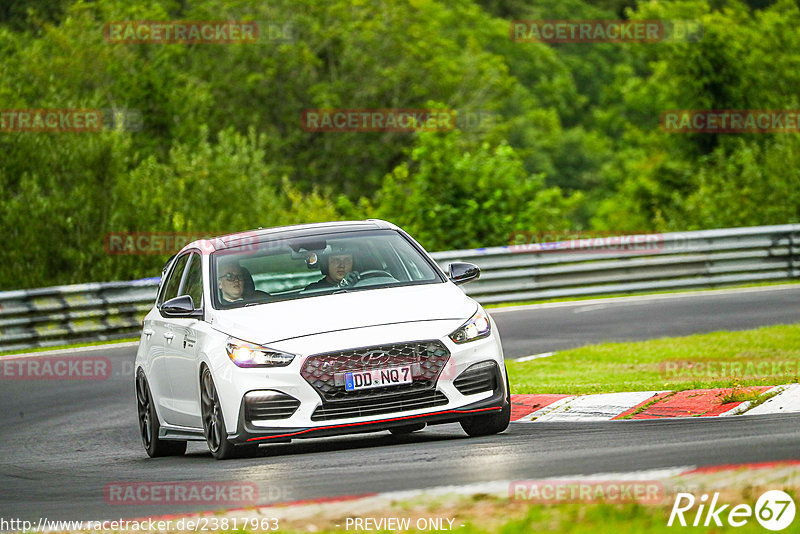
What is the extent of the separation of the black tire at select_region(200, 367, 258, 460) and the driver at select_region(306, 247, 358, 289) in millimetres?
1014

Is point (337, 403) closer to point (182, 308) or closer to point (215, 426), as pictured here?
point (215, 426)

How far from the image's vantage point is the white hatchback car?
9.20 m

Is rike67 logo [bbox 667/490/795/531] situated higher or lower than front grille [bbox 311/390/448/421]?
higher

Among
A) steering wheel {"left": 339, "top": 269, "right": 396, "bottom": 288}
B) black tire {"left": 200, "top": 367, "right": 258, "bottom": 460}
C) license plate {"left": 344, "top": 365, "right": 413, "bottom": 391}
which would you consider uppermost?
steering wheel {"left": 339, "top": 269, "right": 396, "bottom": 288}

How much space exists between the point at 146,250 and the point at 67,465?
1983 centimetres

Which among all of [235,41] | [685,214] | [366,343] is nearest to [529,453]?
[366,343]

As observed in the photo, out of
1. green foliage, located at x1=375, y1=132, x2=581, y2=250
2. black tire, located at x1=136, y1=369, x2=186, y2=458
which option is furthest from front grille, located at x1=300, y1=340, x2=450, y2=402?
green foliage, located at x1=375, y1=132, x2=581, y2=250

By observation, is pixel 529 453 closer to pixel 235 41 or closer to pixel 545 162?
pixel 235 41

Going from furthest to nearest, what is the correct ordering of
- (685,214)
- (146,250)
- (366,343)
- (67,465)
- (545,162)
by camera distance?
(545,162) < (685,214) < (146,250) < (67,465) < (366,343)

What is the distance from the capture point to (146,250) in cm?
3022

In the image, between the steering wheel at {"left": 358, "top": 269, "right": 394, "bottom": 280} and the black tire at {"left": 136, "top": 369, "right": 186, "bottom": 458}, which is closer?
the steering wheel at {"left": 358, "top": 269, "right": 394, "bottom": 280}

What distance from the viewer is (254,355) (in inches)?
367

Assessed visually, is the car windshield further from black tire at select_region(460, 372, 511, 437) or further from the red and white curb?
the red and white curb

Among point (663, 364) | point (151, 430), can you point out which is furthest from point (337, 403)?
point (663, 364)
